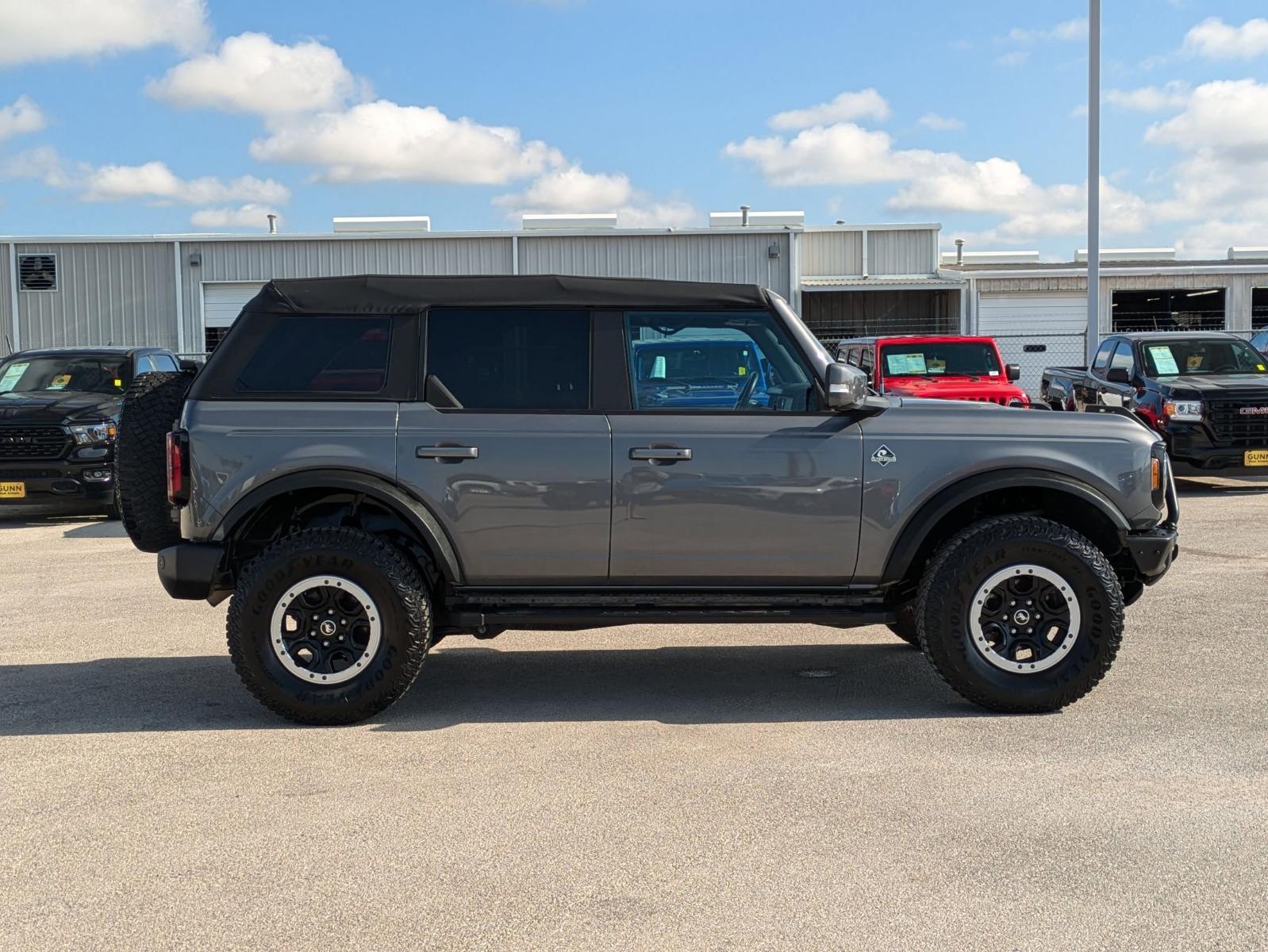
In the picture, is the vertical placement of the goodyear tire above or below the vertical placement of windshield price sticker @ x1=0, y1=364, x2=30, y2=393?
below

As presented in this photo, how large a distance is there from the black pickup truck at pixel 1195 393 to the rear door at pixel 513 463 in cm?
935

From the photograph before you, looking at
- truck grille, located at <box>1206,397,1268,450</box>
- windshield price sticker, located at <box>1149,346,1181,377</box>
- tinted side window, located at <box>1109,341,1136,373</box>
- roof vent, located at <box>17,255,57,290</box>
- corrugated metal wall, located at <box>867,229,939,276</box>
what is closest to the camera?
truck grille, located at <box>1206,397,1268,450</box>

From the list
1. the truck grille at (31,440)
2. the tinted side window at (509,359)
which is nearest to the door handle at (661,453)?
the tinted side window at (509,359)

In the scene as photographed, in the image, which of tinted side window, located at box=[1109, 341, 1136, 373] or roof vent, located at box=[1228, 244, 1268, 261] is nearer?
tinted side window, located at box=[1109, 341, 1136, 373]

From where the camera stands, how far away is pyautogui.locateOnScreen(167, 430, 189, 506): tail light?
225 inches

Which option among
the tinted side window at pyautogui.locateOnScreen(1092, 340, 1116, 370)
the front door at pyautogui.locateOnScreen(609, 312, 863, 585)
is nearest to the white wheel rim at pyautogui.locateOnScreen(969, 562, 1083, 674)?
the front door at pyautogui.locateOnScreen(609, 312, 863, 585)

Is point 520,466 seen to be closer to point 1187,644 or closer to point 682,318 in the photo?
point 682,318

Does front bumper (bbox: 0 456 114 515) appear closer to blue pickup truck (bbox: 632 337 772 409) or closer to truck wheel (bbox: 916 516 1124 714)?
blue pickup truck (bbox: 632 337 772 409)

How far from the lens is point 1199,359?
50.6ft

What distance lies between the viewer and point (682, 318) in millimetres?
5977

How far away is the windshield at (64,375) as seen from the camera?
48.1 feet

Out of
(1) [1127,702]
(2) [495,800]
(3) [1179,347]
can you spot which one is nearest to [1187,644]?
(1) [1127,702]

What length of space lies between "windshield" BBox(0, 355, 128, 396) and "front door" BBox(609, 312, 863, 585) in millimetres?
10586

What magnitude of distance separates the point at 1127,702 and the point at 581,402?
287 centimetres
